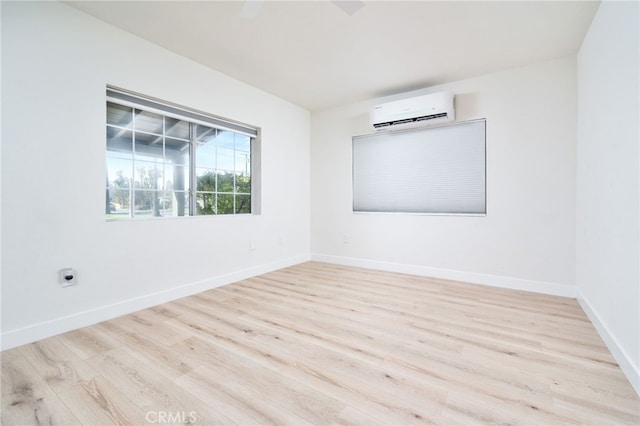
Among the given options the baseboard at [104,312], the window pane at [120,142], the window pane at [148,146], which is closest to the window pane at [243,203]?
the baseboard at [104,312]

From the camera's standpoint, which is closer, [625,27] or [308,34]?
[625,27]

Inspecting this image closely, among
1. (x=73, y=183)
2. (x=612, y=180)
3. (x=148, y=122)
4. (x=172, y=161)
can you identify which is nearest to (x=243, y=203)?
(x=172, y=161)

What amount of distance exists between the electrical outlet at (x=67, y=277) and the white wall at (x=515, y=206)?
3267 millimetres

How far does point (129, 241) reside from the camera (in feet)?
8.28

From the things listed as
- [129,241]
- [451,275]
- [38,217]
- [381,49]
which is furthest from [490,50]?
[38,217]

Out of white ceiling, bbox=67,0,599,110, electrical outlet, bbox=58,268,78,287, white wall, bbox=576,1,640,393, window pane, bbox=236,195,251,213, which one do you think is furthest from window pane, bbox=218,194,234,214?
white wall, bbox=576,1,640,393

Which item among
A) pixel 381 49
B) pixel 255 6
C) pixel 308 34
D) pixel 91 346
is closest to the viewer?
pixel 91 346

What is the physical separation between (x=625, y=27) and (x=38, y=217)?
152 inches

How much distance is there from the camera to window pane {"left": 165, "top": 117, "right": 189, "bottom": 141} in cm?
298

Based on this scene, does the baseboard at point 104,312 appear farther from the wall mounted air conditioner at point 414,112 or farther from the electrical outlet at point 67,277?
the wall mounted air conditioner at point 414,112

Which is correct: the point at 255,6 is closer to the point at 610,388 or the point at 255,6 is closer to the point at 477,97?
the point at 477,97

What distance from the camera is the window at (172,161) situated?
2.61 metres

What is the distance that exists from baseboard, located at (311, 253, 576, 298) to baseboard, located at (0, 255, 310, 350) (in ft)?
5.18

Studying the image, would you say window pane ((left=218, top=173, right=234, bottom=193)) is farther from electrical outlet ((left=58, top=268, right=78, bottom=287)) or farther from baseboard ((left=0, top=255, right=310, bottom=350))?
electrical outlet ((left=58, top=268, right=78, bottom=287))
